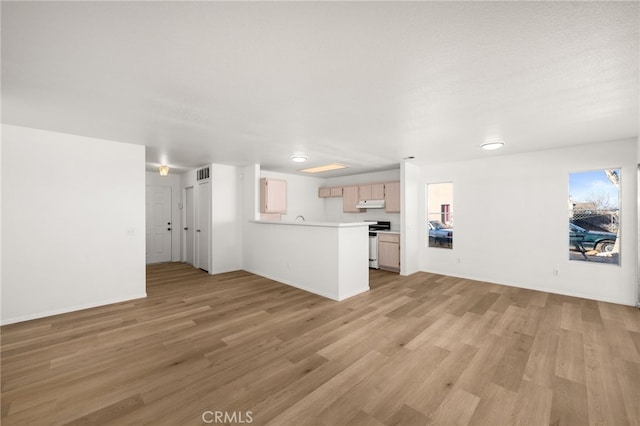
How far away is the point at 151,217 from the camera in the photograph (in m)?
7.09

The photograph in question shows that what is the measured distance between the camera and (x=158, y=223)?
23.6ft

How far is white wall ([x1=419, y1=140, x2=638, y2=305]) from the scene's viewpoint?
3883 mm

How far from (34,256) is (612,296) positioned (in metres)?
8.29

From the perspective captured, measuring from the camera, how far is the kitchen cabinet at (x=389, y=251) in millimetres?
5996

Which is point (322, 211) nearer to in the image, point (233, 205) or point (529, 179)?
point (233, 205)

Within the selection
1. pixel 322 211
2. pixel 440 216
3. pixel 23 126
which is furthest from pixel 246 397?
pixel 322 211

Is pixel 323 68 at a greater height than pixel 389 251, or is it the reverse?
pixel 323 68

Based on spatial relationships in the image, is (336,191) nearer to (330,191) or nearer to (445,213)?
(330,191)

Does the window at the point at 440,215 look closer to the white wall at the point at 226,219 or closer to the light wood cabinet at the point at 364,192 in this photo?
the light wood cabinet at the point at 364,192

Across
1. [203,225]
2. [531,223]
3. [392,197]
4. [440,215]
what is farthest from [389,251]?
[203,225]

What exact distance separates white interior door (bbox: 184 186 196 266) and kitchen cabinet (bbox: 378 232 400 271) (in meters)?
4.78

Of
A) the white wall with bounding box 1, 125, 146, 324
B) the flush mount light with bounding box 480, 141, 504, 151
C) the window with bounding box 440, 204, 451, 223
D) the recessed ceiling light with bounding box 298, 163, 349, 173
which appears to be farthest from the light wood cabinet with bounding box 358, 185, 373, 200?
the white wall with bounding box 1, 125, 146, 324

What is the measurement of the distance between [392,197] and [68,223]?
19.6ft

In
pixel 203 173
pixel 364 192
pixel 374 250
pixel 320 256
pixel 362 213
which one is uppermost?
pixel 203 173
